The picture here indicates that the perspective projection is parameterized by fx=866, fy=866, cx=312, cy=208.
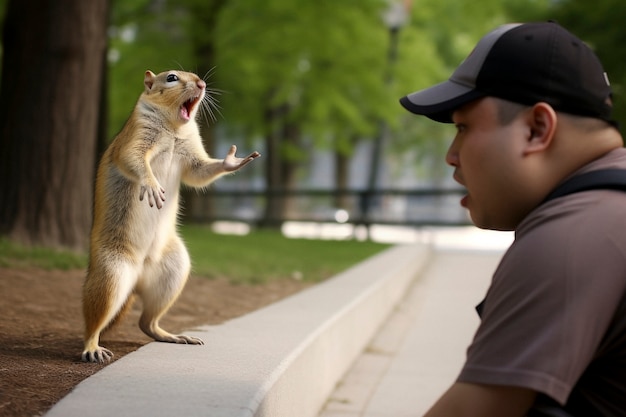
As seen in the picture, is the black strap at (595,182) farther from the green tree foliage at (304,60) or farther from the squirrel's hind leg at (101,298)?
the green tree foliage at (304,60)

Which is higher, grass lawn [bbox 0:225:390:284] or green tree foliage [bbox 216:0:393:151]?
green tree foliage [bbox 216:0:393:151]

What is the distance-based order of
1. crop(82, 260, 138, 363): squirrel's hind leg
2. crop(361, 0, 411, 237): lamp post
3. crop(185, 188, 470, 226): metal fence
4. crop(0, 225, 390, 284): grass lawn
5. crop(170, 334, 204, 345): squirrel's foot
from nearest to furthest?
1. crop(82, 260, 138, 363): squirrel's hind leg
2. crop(170, 334, 204, 345): squirrel's foot
3. crop(0, 225, 390, 284): grass lawn
4. crop(361, 0, 411, 237): lamp post
5. crop(185, 188, 470, 226): metal fence

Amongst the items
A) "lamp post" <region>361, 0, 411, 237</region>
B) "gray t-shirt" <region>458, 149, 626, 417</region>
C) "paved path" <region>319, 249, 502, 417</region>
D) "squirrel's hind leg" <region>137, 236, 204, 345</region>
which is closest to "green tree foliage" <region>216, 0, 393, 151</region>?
"lamp post" <region>361, 0, 411, 237</region>

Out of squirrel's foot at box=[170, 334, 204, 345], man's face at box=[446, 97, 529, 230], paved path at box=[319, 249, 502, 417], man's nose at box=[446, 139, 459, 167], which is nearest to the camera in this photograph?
man's face at box=[446, 97, 529, 230]

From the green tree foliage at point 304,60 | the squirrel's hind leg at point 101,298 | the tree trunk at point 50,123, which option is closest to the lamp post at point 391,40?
the green tree foliage at point 304,60

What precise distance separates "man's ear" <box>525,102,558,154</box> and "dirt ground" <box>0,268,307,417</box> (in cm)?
187

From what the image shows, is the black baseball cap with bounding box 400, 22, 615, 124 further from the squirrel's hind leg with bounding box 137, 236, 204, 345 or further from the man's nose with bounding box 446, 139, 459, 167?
the squirrel's hind leg with bounding box 137, 236, 204, 345

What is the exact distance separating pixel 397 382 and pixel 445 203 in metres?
18.0

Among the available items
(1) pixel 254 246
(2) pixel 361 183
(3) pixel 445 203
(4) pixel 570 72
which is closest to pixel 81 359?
(4) pixel 570 72

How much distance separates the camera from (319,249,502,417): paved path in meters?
5.39

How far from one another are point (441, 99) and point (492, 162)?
0.23m

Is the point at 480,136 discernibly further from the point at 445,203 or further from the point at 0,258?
the point at 445,203

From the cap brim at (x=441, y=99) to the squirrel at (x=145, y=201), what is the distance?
62.5 inches

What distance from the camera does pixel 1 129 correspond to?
9570mm
